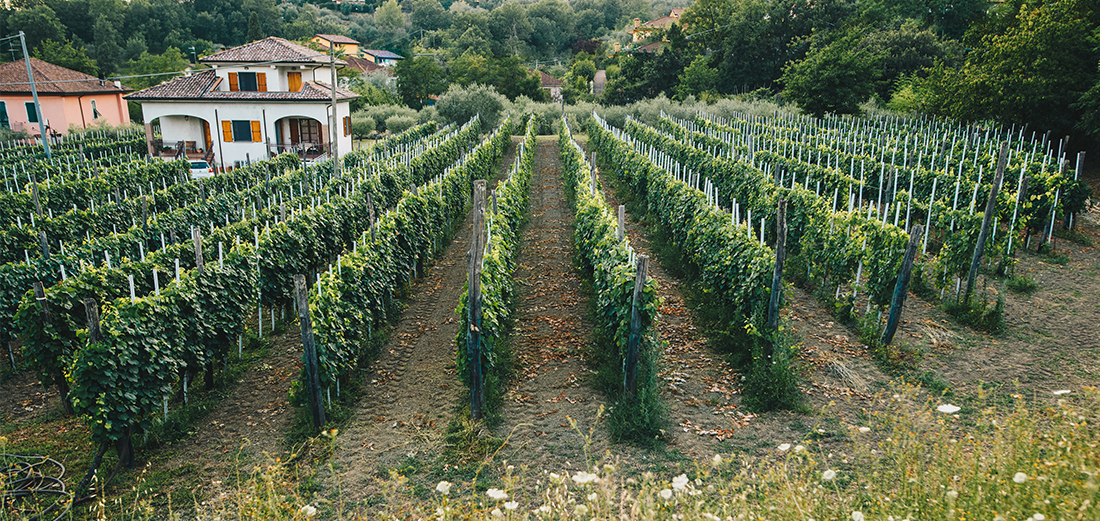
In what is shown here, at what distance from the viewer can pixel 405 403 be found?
810cm

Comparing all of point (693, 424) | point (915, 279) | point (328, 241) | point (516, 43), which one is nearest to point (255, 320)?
point (328, 241)

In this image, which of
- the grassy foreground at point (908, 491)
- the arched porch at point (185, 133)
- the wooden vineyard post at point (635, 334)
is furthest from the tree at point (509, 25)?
the grassy foreground at point (908, 491)

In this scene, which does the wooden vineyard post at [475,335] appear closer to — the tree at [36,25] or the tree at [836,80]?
the tree at [836,80]

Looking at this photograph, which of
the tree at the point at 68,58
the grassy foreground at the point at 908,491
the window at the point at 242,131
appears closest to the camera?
the grassy foreground at the point at 908,491

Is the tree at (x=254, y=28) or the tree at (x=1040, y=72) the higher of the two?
the tree at (x=254, y=28)

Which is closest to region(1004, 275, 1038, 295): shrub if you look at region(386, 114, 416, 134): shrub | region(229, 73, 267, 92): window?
region(229, 73, 267, 92): window

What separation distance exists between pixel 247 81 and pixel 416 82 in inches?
820

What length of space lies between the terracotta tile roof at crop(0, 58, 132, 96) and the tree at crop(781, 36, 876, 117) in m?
43.5

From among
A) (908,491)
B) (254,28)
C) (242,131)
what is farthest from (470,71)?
(908,491)

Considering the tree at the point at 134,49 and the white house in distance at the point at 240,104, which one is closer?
the white house in distance at the point at 240,104

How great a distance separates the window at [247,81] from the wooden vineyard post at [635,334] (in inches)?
1242

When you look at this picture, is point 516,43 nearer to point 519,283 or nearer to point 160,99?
point 160,99

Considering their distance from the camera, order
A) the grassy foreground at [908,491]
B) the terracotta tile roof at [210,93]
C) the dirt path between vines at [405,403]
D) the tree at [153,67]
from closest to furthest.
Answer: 1. the grassy foreground at [908,491]
2. the dirt path between vines at [405,403]
3. the terracotta tile roof at [210,93]
4. the tree at [153,67]

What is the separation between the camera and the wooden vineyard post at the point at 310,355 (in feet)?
23.7
